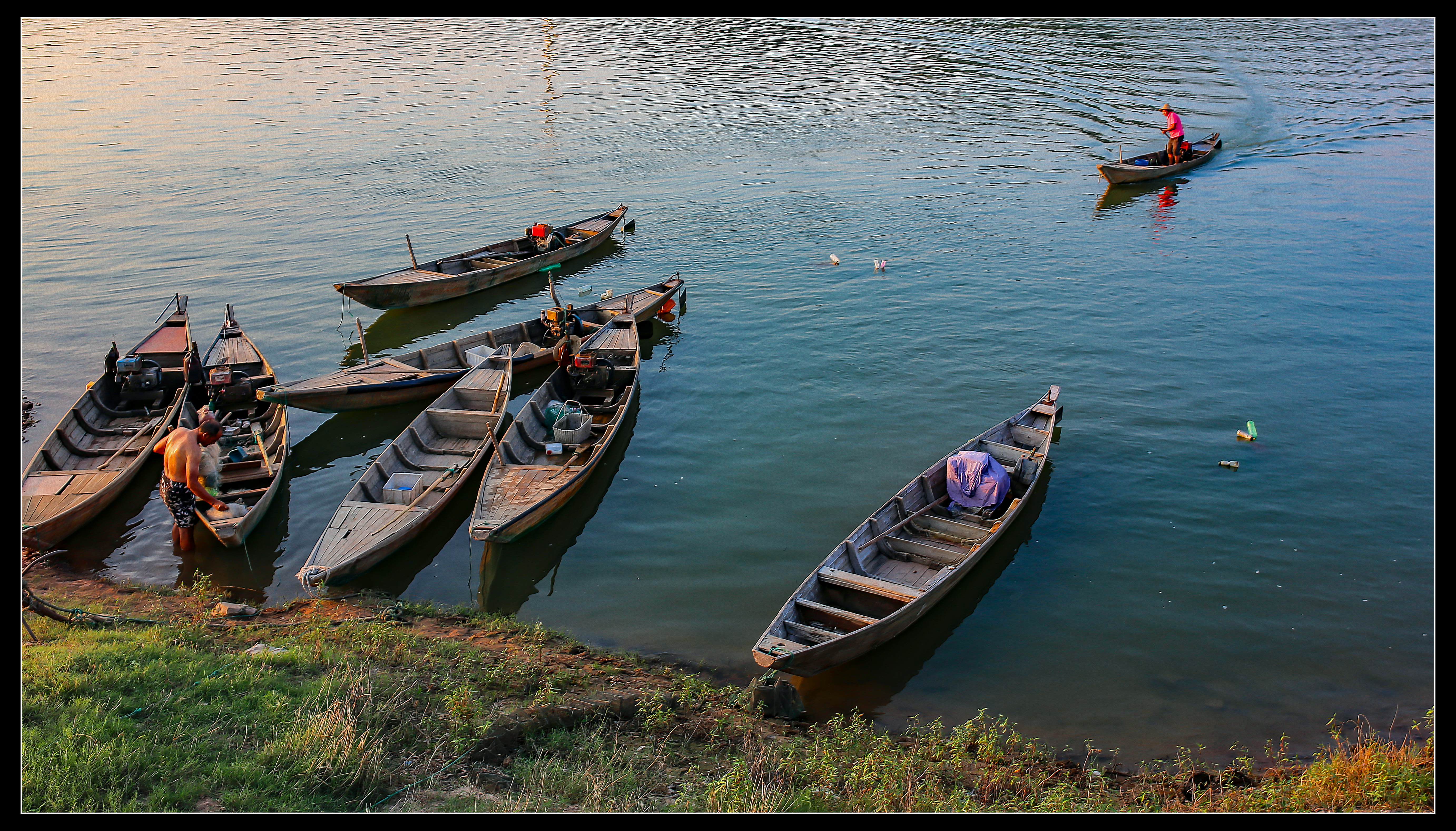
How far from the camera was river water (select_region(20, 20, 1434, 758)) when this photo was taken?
1201cm

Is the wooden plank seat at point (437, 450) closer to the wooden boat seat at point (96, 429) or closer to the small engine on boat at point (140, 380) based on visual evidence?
the wooden boat seat at point (96, 429)

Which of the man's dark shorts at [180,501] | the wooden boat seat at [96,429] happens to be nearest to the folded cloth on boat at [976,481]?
the man's dark shorts at [180,501]

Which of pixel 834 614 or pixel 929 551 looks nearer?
pixel 834 614

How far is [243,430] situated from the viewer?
16.3 meters

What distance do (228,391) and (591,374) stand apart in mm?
7256

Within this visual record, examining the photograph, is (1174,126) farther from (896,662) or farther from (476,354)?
(896,662)

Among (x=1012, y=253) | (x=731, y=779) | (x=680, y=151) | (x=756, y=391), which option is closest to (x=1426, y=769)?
(x=731, y=779)

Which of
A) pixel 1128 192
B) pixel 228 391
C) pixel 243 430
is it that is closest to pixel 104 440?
pixel 228 391

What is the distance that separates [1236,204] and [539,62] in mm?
45986

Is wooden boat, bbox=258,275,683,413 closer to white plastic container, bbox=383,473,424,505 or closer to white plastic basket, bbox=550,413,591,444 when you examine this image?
white plastic basket, bbox=550,413,591,444

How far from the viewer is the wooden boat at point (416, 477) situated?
491 inches

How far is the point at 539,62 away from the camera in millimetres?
59250

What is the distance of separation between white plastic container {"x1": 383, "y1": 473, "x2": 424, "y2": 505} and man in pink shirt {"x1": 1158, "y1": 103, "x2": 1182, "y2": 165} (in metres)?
32.8
